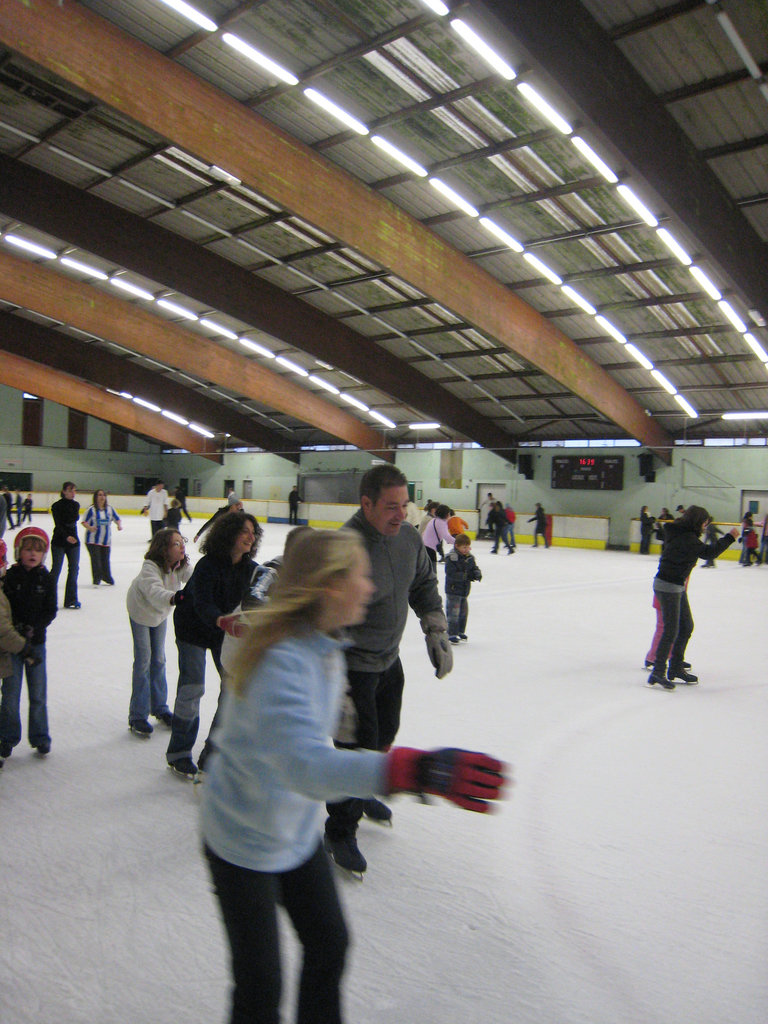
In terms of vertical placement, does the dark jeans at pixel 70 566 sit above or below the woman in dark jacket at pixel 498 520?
below

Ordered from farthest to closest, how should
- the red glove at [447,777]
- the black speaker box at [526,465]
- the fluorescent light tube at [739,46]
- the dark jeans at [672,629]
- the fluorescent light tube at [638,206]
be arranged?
the black speaker box at [526,465] < the fluorescent light tube at [638,206] < the fluorescent light tube at [739,46] < the dark jeans at [672,629] < the red glove at [447,777]

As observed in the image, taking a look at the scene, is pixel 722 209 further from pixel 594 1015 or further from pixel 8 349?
pixel 8 349

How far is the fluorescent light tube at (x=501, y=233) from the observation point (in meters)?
13.2

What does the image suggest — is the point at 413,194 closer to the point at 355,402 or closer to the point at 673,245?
the point at 673,245

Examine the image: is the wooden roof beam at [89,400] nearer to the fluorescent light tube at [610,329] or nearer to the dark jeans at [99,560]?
the dark jeans at [99,560]

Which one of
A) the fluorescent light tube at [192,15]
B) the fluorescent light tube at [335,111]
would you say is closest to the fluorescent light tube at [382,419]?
the fluorescent light tube at [335,111]

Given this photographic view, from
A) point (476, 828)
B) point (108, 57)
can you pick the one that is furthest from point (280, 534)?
point (476, 828)

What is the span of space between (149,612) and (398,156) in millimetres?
9766

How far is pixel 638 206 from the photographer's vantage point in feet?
38.5

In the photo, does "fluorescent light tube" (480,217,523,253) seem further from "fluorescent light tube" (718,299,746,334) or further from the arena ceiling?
"fluorescent light tube" (718,299,746,334)

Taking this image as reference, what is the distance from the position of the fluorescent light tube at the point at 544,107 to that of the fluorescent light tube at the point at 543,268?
14.5 feet

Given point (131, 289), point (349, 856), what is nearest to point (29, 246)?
point (131, 289)

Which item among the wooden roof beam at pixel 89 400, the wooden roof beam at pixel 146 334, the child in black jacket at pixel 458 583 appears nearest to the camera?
the child in black jacket at pixel 458 583

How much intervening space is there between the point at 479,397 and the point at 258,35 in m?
16.3
